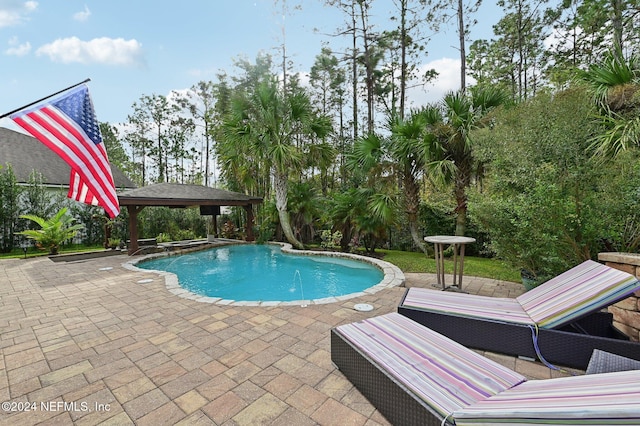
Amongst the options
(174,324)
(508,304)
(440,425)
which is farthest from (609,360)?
(174,324)

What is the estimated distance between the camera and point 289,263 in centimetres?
967

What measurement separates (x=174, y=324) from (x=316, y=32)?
49.0 feet

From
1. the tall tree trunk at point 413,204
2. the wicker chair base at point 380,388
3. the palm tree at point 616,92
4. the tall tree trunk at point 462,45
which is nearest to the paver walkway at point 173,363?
the wicker chair base at point 380,388

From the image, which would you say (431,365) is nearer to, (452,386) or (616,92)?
(452,386)

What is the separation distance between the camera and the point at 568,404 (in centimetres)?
123

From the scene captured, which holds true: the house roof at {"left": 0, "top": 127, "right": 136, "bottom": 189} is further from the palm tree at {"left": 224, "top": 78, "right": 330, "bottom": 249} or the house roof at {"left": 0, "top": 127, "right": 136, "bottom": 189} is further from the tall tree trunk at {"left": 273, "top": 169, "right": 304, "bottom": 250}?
the tall tree trunk at {"left": 273, "top": 169, "right": 304, "bottom": 250}

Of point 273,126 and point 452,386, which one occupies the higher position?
point 273,126

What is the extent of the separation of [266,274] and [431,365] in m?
6.73

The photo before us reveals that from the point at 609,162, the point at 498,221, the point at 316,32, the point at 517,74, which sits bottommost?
the point at 498,221

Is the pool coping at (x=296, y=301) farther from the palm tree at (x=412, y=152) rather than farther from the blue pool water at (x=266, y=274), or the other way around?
the palm tree at (x=412, y=152)

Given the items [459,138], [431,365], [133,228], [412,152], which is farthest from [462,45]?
[133,228]

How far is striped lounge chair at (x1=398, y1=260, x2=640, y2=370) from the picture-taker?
2475 mm

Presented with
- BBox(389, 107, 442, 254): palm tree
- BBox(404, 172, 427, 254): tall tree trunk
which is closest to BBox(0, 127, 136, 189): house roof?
BBox(389, 107, 442, 254): palm tree

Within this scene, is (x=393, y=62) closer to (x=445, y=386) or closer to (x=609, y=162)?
(x=609, y=162)
